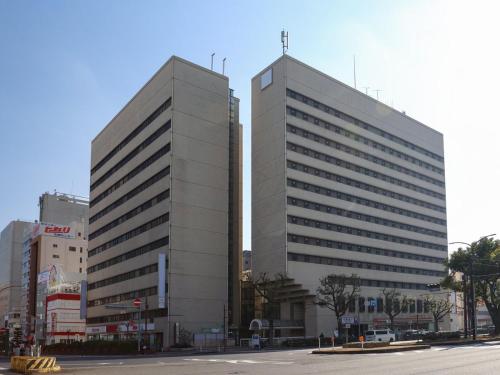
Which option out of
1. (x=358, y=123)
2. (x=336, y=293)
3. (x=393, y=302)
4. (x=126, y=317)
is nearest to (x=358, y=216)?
(x=393, y=302)

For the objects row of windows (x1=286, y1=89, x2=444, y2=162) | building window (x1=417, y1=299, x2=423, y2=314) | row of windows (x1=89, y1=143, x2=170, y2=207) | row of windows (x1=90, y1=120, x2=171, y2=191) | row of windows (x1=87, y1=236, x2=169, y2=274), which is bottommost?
building window (x1=417, y1=299, x2=423, y2=314)

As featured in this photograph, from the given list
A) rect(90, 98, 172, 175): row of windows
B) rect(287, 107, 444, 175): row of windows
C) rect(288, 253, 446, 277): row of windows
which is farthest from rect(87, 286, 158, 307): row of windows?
rect(287, 107, 444, 175): row of windows

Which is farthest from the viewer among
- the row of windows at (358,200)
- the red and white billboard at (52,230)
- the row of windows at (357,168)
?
the red and white billboard at (52,230)

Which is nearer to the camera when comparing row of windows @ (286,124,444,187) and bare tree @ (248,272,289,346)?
bare tree @ (248,272,289,346)

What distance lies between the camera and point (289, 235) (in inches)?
3297

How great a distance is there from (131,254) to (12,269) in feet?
365

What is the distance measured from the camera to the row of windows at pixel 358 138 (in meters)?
90.4

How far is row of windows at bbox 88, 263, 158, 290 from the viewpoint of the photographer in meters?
86.1

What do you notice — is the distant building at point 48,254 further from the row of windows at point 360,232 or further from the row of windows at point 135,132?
the row of windows at point 360,232

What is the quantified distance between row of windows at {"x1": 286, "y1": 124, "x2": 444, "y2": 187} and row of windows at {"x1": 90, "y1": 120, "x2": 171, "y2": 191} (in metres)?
19.0

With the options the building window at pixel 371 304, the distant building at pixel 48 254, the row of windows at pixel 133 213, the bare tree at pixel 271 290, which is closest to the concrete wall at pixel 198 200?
the row of windows at pixel 133 213

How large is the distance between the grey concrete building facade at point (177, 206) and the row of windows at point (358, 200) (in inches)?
451

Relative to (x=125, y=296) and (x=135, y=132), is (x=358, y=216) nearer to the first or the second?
(x=135, y=132)

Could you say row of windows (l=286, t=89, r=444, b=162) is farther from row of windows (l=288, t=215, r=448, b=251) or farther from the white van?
the white van
